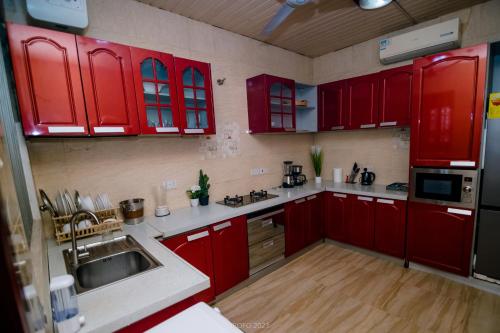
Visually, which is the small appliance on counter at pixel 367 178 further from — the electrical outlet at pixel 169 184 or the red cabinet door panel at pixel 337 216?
the electrical outlet at pixel 169 184

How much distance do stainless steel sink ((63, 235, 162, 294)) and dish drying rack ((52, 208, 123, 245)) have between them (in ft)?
0.42

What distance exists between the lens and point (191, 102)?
6.90ft

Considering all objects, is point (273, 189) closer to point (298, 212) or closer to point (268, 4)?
point (298, 212)

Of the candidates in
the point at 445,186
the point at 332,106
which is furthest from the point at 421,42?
the point at 445,186

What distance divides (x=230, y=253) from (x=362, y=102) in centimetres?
241

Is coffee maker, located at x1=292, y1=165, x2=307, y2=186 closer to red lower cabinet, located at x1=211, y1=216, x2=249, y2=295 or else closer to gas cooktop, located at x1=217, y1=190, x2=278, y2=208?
gas cooktop, located at x1=217, y1=190, x2=278, y2=208

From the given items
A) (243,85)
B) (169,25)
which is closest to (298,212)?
(243,85)

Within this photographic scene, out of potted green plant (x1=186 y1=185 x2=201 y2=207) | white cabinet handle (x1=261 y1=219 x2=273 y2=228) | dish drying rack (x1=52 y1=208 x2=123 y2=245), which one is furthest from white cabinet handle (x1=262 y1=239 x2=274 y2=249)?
dish drying rack (x1=52 y1=208 x2=123 y2=245)

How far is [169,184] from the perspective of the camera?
226 centimetres

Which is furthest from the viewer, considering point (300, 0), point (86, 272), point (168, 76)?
point (168, 76)

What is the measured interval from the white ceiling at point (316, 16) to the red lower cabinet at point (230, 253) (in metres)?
2.03

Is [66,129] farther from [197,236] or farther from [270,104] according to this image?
[270,104]

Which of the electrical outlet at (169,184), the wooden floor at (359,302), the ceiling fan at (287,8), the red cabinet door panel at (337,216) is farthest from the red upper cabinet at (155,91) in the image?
the red cabinet door panel at (337,216)

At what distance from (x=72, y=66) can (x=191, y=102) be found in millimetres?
883
